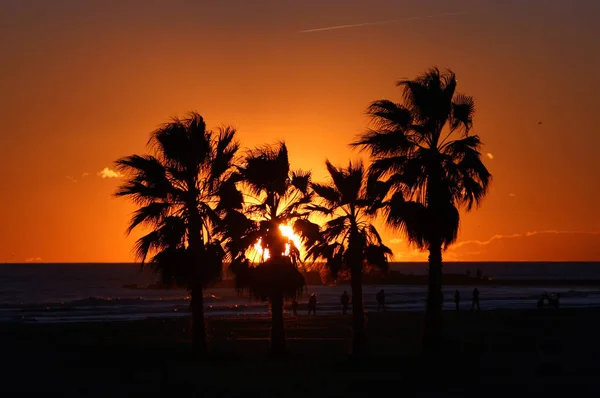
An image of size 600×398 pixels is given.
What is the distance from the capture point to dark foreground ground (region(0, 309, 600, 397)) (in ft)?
76.5

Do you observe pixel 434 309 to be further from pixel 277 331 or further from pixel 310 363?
pixel 277 331

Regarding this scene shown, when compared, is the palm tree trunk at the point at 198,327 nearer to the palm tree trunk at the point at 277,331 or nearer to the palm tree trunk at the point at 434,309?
the palm tree trunk at the point at 277,331

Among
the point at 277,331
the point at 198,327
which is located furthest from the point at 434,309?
the point at 198,327

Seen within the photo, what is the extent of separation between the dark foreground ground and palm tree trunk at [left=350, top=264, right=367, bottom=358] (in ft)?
2.51

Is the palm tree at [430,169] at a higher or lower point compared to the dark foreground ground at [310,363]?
higher

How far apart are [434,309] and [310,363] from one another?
506cm

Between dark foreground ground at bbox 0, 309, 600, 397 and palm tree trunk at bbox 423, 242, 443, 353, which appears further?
palm tree trunk at bbox 423, 242, 443, 353

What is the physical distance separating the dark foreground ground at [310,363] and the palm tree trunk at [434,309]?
2.33 feet

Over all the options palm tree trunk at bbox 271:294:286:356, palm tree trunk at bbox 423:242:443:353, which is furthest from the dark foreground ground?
palm tree trunk at bbox 423:242:443:353

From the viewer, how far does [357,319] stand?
29.7 metres

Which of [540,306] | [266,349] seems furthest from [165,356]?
[540,306]

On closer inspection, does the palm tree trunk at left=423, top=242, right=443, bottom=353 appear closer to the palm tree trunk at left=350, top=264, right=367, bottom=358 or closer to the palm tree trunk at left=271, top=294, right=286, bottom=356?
the palm tree trunk at left=350, top=264, right=367, bottom=358

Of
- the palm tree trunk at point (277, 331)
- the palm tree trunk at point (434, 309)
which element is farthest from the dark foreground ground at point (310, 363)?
the palm tree trunk at point (434, 309)

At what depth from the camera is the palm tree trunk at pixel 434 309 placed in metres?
29.1
